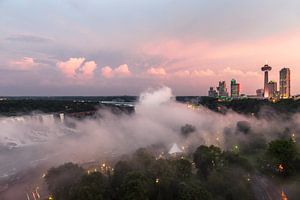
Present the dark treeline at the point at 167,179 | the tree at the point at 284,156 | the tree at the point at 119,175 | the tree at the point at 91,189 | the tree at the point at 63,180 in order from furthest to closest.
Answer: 1. the tree at the point at 284,156
2. the tree at the point at 119,175
3. the tree at the point at 63,180
4. the dark treeline at the point at 167,179
5. the tree at the point at 91,189

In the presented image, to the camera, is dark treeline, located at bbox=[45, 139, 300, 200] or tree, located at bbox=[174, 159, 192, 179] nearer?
dark treeline, located at bbox=[45, 139, 300, 200]

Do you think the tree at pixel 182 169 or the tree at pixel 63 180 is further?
the tree at pixel 182 169

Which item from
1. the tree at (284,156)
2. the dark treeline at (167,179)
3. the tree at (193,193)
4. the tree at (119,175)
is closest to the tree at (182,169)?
the dark treeline at (167,179)

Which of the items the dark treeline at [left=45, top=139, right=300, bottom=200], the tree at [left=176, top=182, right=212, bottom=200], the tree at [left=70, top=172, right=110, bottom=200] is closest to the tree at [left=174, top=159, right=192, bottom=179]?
the dark treeline at [left=45, top=139, right=300, bottom=200]

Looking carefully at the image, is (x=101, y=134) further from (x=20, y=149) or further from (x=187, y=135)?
(x=187, y=135)

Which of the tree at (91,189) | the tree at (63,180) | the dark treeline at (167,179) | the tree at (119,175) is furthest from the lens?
the tree at (119,175)

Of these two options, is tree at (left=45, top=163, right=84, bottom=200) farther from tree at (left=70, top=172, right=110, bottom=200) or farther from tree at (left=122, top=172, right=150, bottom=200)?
tree at (left=122, top=172, right=150, bottom=200)

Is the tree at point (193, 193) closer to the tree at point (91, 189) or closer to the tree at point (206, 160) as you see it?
the tree at point (91, 189)

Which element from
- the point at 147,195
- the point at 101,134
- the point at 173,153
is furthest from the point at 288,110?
the point at 147,195
